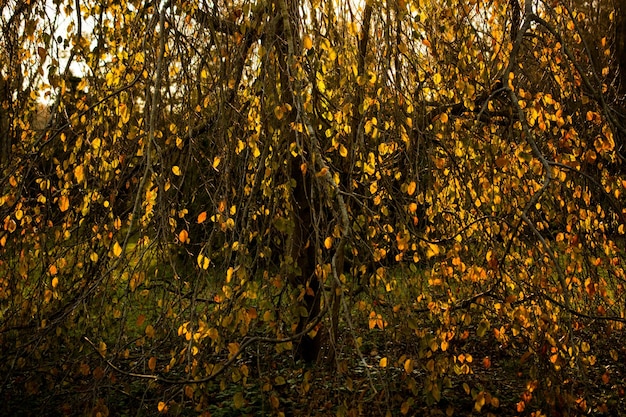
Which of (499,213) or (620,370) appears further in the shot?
(620,370)

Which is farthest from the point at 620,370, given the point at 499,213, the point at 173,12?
the point at 173,12

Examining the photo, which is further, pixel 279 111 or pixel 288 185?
pixel 288 185

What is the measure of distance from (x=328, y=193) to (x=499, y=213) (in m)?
1.17

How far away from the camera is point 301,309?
1.89 meters

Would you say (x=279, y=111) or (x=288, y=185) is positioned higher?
(x=279, y=111)

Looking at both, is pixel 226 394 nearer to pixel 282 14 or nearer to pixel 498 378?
pixel 498 378

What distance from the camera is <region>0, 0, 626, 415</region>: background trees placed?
72.9 inches

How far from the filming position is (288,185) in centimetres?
205

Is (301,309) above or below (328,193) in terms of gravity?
below

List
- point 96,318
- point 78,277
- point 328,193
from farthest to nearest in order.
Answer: point 96,318
point 78,277
point 328,193

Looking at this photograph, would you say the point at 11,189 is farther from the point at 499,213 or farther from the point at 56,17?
the point at 499,213

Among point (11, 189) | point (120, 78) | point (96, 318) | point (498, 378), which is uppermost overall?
point (120, 78)

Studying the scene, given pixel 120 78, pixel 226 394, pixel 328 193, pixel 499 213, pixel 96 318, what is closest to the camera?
pixel 328 193

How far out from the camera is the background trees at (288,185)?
6.07ft
